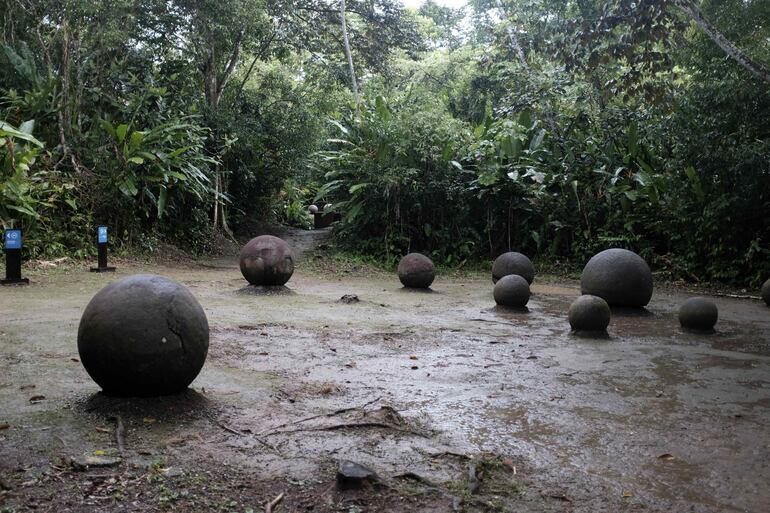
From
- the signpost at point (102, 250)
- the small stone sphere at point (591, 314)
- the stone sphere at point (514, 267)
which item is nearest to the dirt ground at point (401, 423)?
the small stone sphere at point (591, 314)

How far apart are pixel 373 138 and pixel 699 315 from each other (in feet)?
36.1

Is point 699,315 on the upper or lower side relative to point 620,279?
lower

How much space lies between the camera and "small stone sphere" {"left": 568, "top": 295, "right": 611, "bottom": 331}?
8.62 metres

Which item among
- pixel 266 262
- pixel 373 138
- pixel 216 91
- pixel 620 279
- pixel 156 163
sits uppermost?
pixel 216 91

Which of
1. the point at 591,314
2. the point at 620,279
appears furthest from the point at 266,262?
the point at 620,279

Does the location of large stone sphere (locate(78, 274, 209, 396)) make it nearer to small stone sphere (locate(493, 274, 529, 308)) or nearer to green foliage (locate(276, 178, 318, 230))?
small stone sphere (locate(493, 274, 529, 308))

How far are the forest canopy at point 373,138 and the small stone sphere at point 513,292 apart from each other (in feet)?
11.9

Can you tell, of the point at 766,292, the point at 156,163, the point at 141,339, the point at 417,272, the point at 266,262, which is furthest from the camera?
the point at 156,163

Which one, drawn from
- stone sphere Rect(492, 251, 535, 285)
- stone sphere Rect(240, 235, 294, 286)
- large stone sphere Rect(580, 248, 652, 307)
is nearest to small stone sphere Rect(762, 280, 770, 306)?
large stone sphere Rect(580, 248, 652, 307)

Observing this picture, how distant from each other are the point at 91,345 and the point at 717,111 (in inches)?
478

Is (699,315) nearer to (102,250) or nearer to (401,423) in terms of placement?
(401,423)

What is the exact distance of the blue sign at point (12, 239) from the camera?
Result: 1149cm

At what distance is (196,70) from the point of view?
20312mm

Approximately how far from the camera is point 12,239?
11508 mm
